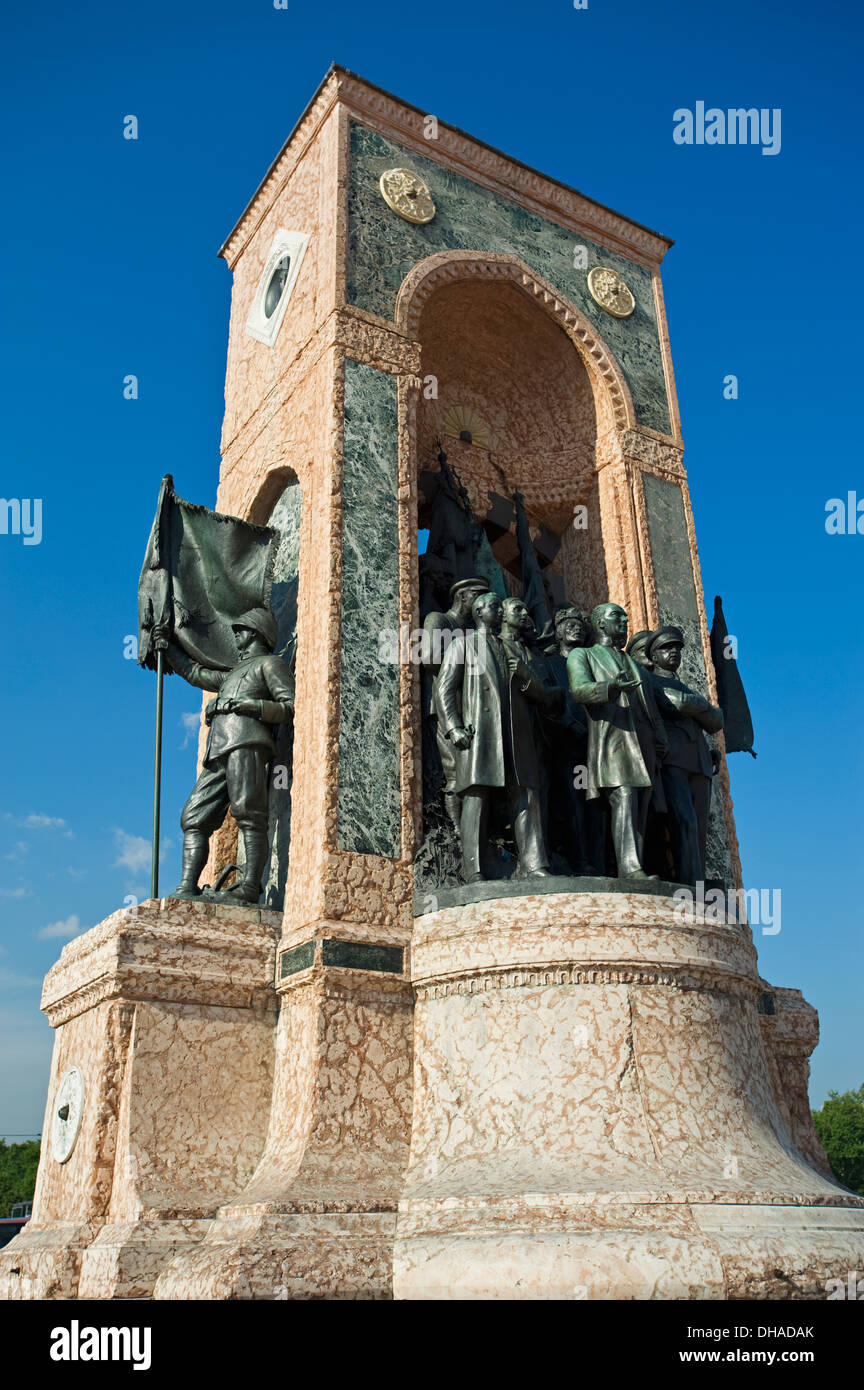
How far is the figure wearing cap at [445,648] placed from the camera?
27.4 feet

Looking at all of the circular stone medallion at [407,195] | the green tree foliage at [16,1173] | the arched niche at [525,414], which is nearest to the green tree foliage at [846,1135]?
the green tree foliage at [16,1173]

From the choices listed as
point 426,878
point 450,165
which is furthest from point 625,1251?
point 450,165

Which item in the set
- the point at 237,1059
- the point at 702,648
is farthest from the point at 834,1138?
the point at 237,1059

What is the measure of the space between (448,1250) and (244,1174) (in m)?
1.82

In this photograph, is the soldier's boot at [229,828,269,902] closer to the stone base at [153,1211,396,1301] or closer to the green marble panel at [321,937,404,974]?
the green marble panel at [321,937,404,974]

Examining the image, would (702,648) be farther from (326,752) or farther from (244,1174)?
(244,1174)

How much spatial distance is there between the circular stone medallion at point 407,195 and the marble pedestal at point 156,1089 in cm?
631

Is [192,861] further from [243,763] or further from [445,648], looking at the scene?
[445,648]

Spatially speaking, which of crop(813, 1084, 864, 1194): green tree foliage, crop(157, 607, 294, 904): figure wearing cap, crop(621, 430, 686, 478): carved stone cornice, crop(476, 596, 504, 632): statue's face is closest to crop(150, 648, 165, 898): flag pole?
crop(157, 607, 294, 904): figure wearing cap

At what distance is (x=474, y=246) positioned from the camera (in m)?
11.2

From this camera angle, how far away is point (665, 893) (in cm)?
759

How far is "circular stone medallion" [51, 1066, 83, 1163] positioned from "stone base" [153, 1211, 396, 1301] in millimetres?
1601

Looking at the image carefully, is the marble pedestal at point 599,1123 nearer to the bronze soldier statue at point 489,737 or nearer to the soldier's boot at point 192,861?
the bronze soldier statue at point 489,737

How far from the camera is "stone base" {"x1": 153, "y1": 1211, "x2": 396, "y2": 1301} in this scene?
19.9ft
